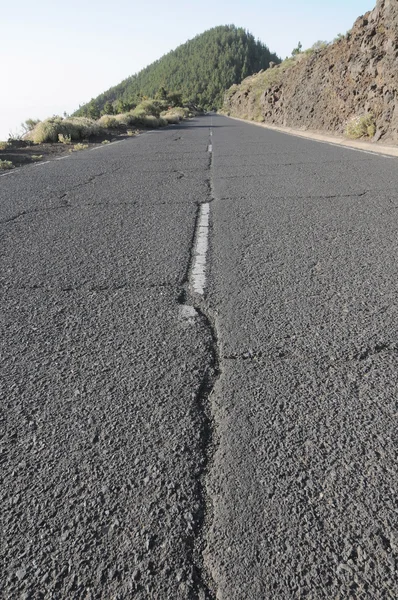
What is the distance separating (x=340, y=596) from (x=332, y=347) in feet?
4.53

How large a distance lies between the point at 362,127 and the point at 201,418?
1565cm

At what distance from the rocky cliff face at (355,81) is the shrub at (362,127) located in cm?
12

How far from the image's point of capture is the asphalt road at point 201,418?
1.33 metres

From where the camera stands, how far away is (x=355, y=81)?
1822 centimetres

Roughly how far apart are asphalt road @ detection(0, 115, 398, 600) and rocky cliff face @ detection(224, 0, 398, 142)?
11.6m

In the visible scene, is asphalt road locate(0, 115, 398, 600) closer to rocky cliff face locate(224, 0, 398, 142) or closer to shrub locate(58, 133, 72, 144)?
rocky cliff face locate(224, 0, 398, 142)

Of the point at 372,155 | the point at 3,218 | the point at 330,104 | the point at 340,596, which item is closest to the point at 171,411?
the point at 340,596

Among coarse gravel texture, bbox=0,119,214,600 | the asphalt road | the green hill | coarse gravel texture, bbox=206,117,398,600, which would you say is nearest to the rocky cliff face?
coarse gravel texture, bbox=206,117,398,600

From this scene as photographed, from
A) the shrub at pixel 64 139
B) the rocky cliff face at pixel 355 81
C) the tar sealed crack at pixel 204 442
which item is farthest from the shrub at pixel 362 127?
the tar sealed crack at pixel 204 442

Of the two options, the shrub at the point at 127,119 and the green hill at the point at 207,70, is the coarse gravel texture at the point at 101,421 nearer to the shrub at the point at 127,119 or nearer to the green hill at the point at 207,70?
the shrub at the point at 127,119

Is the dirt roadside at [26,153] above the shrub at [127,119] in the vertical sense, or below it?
Result: above

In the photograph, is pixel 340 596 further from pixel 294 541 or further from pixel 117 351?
pixel 117 351

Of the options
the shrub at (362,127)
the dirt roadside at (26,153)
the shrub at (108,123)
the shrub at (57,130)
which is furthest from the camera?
the shrub at (108,123)

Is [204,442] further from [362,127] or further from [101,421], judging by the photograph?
[362,127]
